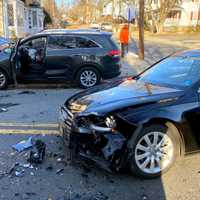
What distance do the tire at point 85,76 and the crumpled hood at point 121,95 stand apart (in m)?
4.95

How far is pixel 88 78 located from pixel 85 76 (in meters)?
0.11

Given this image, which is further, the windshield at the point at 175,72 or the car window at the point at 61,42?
the car window at the point at 61,42

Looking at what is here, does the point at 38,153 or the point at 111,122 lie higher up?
the point at 111,122

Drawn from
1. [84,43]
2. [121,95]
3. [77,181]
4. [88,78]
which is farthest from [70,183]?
[84,43]

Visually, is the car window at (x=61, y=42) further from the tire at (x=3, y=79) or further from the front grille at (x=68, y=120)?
the front grille at (x=68, y=120)

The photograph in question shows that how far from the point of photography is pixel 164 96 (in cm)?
436

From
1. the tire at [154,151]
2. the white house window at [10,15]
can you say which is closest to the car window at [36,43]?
the tire at [154,151]

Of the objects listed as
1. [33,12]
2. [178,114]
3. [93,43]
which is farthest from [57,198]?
[33,12]

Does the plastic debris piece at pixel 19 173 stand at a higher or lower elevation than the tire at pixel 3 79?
lower

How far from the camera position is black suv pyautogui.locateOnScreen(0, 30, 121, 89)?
33.2 ft

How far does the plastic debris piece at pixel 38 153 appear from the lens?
4.66 metres

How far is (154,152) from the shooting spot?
428 cm

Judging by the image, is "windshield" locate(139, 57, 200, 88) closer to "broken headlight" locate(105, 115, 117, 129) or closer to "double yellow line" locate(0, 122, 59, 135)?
"broken headlight" locate(105, 115, 117, 129)

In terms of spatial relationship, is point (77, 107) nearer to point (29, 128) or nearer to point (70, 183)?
point (70, 183)
